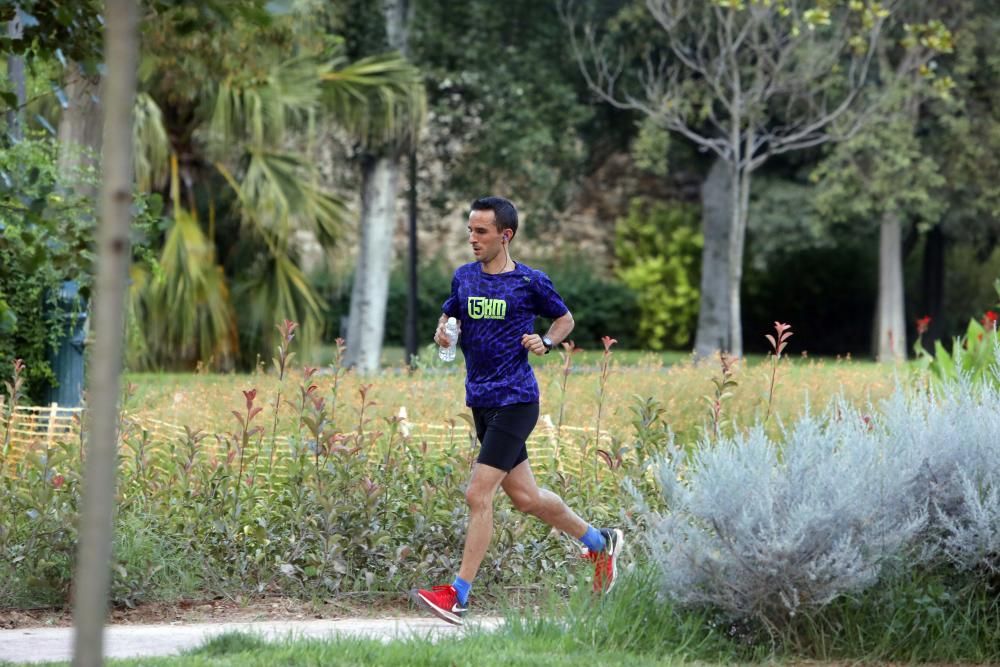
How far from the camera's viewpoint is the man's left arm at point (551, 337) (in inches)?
233

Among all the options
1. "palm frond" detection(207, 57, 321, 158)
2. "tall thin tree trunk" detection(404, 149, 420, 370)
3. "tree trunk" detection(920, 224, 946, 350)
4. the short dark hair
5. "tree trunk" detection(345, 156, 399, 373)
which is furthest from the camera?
"tree trunk" detection(920, 224, 946, 350)

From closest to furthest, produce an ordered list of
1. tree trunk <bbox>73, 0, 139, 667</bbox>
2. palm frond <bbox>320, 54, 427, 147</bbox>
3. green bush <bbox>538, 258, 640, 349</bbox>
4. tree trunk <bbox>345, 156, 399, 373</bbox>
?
tree trunk <bbox>73, 0, 139, 667</bbox> → palm frond <bbox>320, 54, 427, 147</bbox> → tree trunk <bbox>345, 156, 399, 373</bbox> → green bush <bbox>538, 258, 640, 349</bbox>

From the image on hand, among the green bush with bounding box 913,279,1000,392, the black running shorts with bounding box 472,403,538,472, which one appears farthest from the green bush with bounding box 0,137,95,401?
the green bush with bounding box 913,279,1000,392

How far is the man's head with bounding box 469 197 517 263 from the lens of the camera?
6.12m

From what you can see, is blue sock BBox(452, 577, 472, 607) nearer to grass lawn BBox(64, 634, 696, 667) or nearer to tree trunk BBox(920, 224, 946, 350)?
grass lawn BBox(64, 634, 696, 667)

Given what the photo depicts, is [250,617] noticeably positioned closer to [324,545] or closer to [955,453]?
[324,545]

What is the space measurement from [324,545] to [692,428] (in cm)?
452

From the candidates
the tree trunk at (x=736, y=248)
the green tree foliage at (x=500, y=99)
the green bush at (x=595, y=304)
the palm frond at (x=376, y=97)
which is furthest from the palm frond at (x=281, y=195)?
the green bush at (x=595, y=304)

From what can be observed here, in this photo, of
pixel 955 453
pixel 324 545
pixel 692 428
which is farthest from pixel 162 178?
pixel 955 453

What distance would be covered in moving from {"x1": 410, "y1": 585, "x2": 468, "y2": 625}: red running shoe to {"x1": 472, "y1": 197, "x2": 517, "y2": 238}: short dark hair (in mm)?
1502

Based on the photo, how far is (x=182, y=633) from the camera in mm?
5723

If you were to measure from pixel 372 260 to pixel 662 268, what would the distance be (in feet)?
34.6

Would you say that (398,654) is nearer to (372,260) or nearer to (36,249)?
(36,249)

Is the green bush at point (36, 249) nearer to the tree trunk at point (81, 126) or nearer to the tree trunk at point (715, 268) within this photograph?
the tree trunk at point (81, 126)
